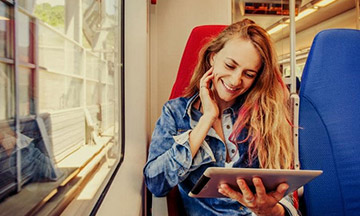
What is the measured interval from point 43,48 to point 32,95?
124 mm

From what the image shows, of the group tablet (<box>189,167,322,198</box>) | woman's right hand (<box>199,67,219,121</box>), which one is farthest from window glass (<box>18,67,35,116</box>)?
woman's right hand (<box>199,67,219,121</box>)

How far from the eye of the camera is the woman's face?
110cm

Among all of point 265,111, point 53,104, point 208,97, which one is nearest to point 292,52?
point 265,111

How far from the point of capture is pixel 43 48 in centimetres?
65

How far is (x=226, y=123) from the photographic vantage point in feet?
4.03

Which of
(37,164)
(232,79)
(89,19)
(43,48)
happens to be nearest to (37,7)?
(43,48)

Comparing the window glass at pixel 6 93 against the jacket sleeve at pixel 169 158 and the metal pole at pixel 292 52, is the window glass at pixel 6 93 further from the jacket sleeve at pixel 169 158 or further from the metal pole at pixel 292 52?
the metal pole at pixel 292 52

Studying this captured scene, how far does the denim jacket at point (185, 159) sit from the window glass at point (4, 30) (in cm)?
68

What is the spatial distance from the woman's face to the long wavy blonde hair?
3 centimetres

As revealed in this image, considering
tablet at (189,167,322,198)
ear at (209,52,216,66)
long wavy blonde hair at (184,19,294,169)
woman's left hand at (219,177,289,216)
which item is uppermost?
ear at (209,52,216,66)

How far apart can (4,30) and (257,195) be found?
→ 751 mm

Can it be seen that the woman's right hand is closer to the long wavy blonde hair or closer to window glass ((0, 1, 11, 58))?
the long wavy blonde hair

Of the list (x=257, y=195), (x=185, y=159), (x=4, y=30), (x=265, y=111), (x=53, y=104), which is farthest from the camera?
(x=265, y=111)

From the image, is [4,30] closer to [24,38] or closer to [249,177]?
[24,38]
